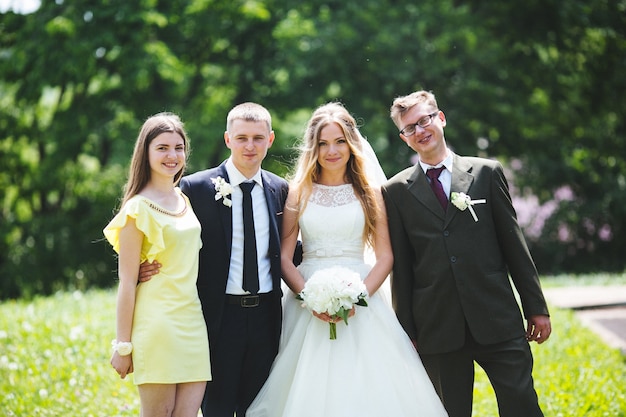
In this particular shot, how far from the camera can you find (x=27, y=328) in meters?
8.67

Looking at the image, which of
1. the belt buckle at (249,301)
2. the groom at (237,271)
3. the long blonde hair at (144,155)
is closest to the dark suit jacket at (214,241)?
the groom at (237,271)

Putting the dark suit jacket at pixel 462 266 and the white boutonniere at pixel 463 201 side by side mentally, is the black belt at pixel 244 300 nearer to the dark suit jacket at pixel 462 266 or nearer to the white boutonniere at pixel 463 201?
the dark suit jacket at pixel 462 266

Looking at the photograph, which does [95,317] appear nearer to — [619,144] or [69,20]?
[69,20]

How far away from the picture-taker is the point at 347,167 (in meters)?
4.80

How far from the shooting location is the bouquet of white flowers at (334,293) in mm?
4137

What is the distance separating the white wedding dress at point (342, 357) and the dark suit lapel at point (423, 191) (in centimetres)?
39

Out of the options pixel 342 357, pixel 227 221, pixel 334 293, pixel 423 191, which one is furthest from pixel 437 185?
pixel 227 221

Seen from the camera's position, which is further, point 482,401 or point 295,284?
point 482,401

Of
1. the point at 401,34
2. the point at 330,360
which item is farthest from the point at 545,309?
the point at 401,34

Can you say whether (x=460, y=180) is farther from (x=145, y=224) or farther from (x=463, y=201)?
(x=145, y=224)

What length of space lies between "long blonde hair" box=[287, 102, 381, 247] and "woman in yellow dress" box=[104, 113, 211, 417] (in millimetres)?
885

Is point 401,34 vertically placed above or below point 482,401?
above

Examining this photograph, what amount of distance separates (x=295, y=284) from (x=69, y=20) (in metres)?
12.5

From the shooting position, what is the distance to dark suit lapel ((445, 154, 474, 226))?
434 cm
